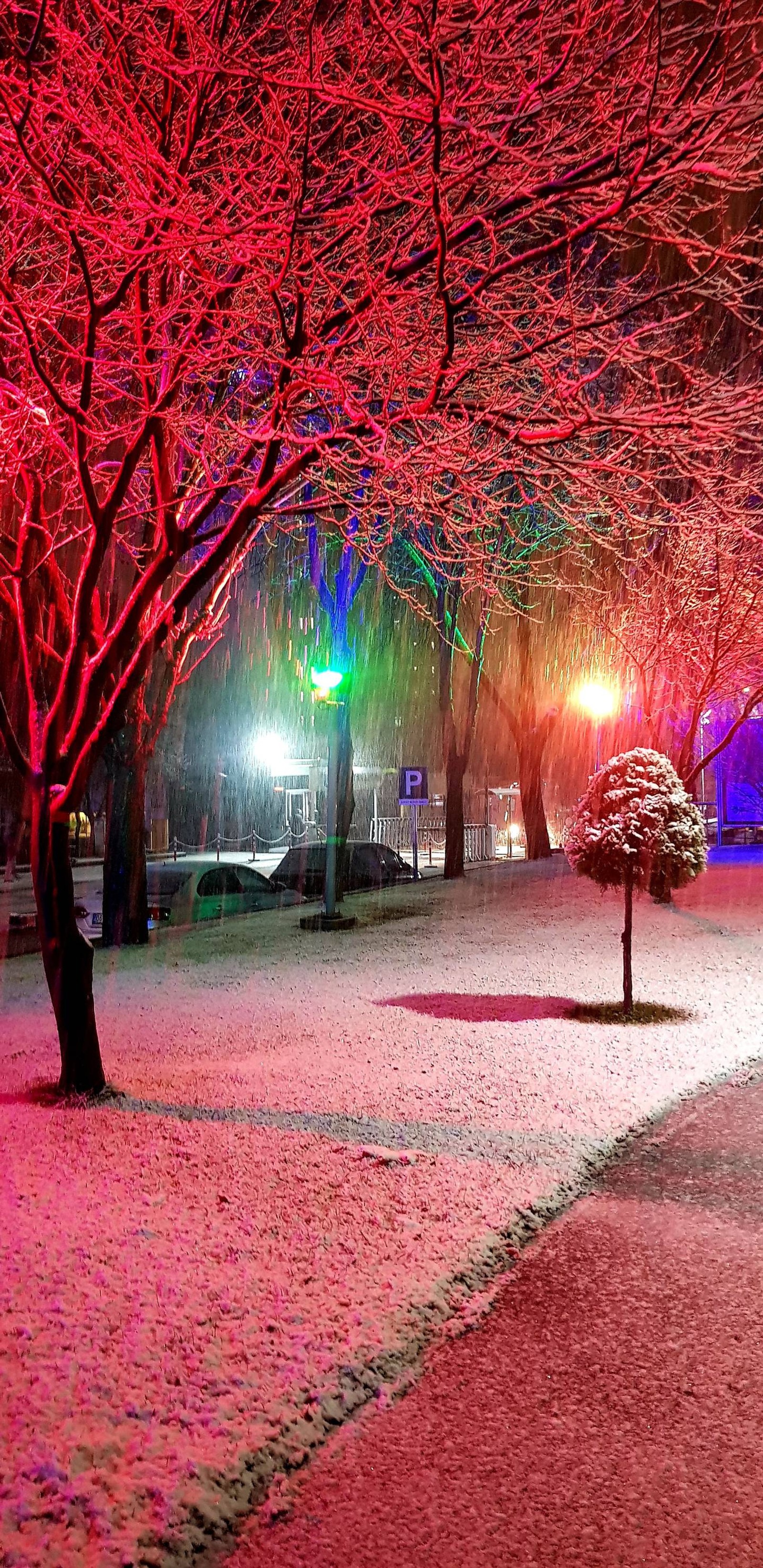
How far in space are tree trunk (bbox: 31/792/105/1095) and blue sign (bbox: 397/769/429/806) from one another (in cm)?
1472

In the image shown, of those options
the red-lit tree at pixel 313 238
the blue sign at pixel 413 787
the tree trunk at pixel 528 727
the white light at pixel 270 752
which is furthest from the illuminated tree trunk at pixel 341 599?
the white light at pixel 270 752

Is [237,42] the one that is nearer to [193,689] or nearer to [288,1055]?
[288,1055]

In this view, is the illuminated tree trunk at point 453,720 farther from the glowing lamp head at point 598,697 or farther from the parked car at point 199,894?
the parked car at point 199,894

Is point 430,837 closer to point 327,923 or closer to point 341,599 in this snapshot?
point 341,599

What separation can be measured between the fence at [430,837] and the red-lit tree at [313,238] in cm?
2287

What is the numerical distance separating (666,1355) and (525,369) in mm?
6813

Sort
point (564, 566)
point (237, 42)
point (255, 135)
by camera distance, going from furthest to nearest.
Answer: point (564, 566) < point (237, 42) < point (255, 135)

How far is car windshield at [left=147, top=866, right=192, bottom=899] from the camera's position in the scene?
679 inches

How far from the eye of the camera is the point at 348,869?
21.7 m

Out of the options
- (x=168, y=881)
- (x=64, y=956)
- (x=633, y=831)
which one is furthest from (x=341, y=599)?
(x=64, y=956)

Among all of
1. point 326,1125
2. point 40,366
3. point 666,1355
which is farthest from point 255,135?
point 666,1355

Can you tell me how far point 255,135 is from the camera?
5.42 m

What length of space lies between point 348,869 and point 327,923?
6.10 m

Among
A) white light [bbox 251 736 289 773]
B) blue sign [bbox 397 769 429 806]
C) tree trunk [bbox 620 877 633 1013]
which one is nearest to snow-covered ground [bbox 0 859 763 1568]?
tree trunk [bbox 620 877 633 1013]
